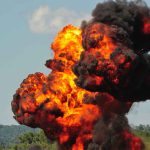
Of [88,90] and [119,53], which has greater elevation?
[119,53]

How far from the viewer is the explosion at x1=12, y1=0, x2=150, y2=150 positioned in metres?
56.5

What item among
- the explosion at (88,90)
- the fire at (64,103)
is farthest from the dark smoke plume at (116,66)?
the fire at (64,103)

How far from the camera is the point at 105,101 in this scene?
63.0 meters

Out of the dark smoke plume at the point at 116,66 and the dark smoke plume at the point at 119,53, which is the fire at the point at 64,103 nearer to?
the dark smoke plume at the point at 116,66

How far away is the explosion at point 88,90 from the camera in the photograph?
56.5 meters

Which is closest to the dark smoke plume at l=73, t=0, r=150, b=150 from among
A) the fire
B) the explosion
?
the explosion

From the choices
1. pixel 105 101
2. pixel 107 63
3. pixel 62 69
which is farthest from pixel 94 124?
pixel 107 63

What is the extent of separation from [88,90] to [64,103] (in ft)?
23.0

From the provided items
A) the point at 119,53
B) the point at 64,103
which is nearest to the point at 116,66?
the point at 119,53

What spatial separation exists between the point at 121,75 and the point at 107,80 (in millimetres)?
1903

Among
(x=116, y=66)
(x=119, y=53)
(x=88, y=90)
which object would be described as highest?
(x=119, y=53)

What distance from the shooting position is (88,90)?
57.3 m

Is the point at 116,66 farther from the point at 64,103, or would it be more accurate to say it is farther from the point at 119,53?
the point at 64,103

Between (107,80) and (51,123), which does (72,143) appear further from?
(107,80)
